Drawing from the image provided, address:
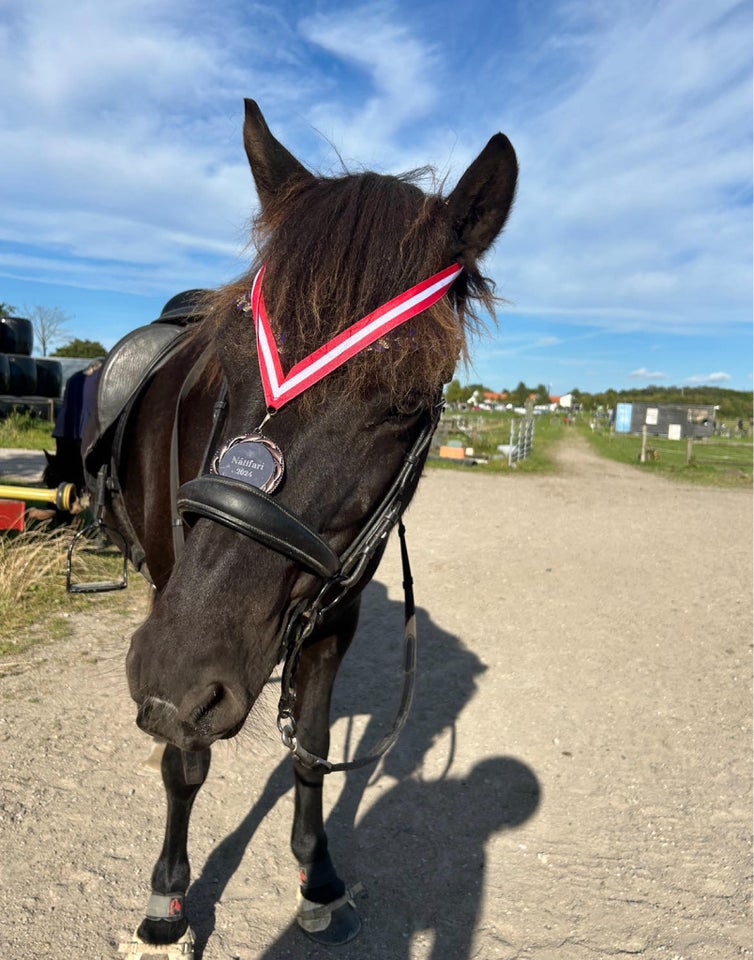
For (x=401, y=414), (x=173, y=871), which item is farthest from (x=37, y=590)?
(x=401, y=414)

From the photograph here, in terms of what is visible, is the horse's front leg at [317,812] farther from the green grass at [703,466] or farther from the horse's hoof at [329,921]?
the green grass at [703,466]

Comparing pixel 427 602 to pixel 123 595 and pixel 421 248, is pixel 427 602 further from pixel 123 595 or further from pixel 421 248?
pixel 421 248

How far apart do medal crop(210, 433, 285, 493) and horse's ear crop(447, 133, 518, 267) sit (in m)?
0.82

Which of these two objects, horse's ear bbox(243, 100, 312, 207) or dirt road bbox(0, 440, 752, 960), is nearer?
horse's ear bbox(243, 100, 312, 207)

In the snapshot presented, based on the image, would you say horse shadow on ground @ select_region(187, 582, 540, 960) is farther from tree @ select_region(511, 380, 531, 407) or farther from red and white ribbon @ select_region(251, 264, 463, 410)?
tree @ select_region(511, 380, 531, 407)

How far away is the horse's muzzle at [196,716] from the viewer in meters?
1.37

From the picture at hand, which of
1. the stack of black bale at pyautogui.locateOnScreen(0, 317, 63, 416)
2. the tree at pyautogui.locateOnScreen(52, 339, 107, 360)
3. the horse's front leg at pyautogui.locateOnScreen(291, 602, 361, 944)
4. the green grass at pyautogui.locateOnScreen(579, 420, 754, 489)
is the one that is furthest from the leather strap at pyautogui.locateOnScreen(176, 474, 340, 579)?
the tree at pyautogui.locateOnScreen(52, 339, 107, 360)

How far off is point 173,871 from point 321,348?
87.1 inches

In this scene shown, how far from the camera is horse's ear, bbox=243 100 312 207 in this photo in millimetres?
2119

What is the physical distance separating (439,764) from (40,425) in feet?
62.2

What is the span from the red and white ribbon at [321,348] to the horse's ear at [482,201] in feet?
1.09

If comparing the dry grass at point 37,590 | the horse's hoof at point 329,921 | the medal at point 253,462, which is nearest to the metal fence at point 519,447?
the dry grass at point 37,590

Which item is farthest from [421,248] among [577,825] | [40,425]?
[40,425]

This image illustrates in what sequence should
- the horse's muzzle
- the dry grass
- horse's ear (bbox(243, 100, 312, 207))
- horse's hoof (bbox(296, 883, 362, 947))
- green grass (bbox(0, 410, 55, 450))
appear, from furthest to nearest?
green grass (bbox(0, 410, 55, 450)) → the dry grass → horse's hoof (bbox(296, 883, 362, 947)) → horse's ear (bbox(243, 100, 312, 207)) → the horse's muzzle
